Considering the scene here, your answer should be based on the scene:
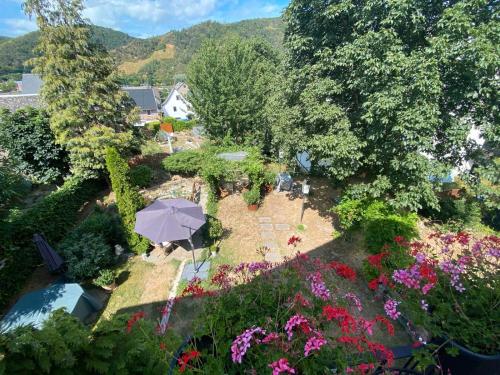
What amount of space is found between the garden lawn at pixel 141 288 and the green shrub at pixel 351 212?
19.4ft

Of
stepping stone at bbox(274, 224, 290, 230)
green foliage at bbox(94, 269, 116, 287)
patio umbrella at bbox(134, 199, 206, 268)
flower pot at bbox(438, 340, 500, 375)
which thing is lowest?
stepping stone at bbox(274, 224, 290, 230)

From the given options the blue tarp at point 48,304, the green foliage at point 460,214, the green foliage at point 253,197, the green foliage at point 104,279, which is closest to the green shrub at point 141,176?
the green foliage at point 253,197

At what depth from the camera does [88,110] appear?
1198 centimetres

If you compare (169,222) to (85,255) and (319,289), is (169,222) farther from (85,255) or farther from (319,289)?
(319,289)

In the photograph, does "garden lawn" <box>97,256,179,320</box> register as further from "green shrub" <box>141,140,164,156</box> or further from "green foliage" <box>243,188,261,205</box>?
"green shrub" <box>141,140,164,156</box>

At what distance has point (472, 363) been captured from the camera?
234cm

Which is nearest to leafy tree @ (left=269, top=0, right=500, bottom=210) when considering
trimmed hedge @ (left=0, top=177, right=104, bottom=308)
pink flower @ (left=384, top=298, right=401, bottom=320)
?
pink flower @ (left=384, top=298, right=401, bottom=320)

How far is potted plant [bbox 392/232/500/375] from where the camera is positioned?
7.70ft

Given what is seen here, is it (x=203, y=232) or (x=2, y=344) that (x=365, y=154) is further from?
(x=2, y=344)

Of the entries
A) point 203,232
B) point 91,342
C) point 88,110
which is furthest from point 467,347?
point 88,110

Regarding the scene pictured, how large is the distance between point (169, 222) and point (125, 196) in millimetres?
2060

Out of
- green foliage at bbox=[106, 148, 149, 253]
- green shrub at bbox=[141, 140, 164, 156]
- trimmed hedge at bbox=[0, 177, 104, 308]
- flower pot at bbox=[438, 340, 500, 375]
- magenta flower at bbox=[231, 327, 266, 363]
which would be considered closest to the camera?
magenta flower at bbox=[231, 327, 266, 363]

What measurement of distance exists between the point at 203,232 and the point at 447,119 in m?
8.50

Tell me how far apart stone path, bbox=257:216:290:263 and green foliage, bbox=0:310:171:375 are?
20.8 feet
